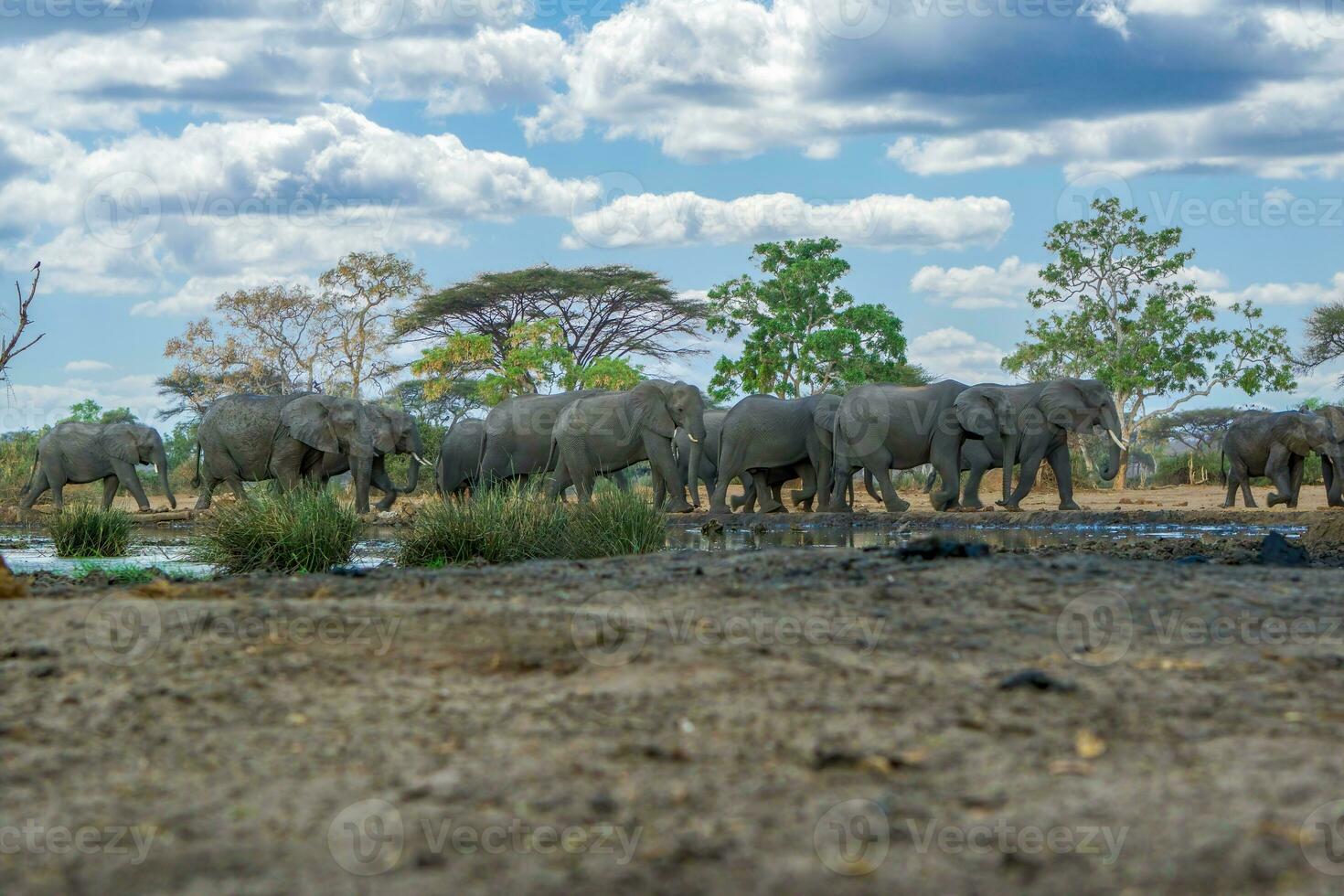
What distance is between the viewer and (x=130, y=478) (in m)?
26.7

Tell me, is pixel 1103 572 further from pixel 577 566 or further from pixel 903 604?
pixel 577 566

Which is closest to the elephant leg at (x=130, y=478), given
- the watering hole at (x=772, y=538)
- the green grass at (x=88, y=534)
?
the watering hole at (x=772, y=538)

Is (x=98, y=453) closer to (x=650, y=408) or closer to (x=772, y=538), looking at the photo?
(x=650, y=408)

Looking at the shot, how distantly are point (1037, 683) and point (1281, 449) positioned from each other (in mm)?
19541

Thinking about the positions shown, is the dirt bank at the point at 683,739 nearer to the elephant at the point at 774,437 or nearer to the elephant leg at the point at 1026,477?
the elephant leg at the point at 1026,477

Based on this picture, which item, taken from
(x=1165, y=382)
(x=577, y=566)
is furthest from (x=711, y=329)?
(x=577, y=566)

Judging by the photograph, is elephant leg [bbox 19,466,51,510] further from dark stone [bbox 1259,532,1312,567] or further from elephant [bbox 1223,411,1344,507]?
dark stone [bbox 1259,532,1312,567]

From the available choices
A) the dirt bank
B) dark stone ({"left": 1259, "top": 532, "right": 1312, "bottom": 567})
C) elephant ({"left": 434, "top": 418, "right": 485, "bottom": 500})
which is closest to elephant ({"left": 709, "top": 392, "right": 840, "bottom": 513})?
elephant ({"left": 434, "top": 418, "right": 485, "bottom": 500})

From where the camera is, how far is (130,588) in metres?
6.99

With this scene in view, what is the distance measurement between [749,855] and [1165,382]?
38.2 metres

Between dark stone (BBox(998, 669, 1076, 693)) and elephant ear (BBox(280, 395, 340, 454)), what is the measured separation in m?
17.6
